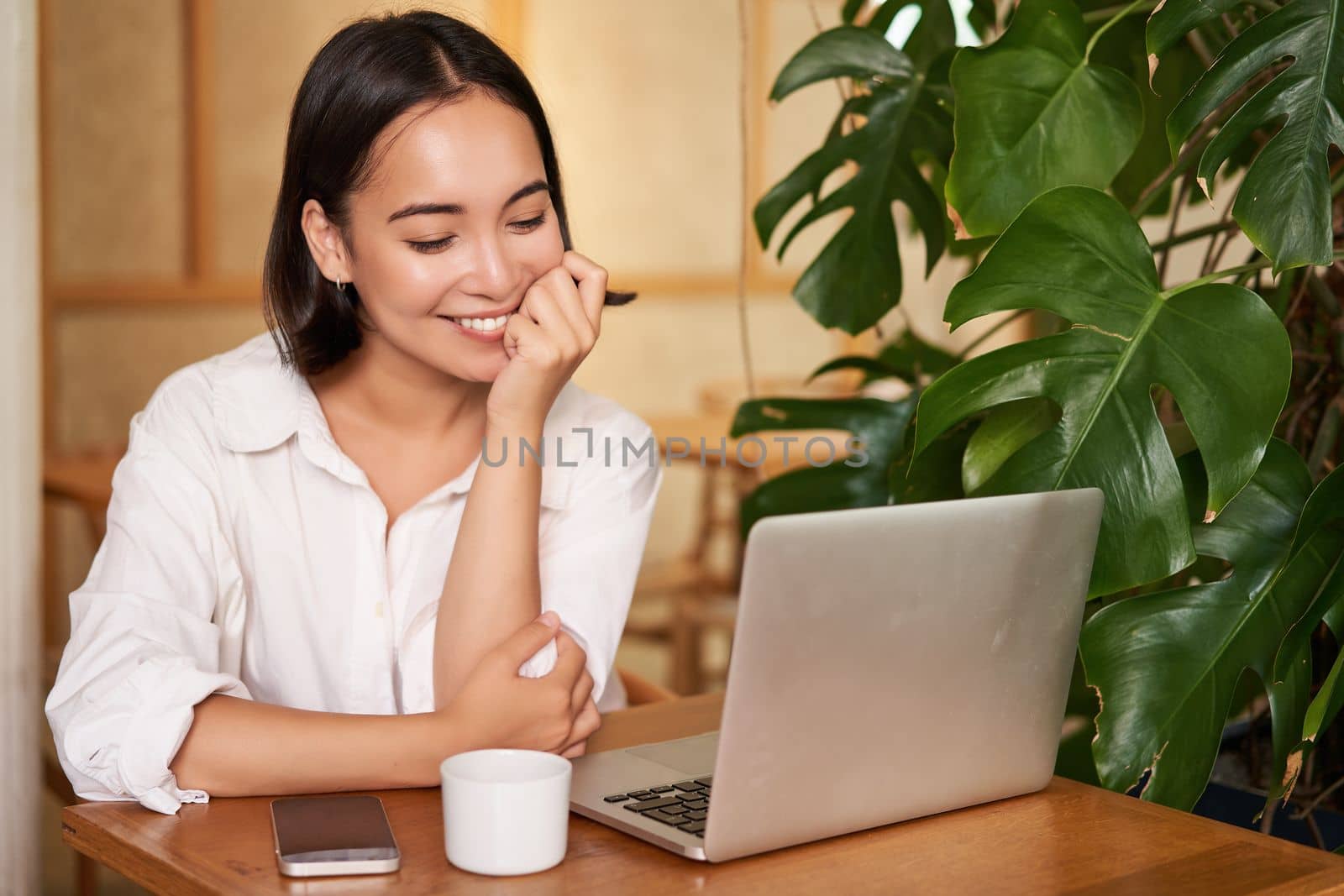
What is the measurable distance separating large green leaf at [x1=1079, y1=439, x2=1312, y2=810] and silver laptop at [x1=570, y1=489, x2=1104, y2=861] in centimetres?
11

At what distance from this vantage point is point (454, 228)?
1.34 m

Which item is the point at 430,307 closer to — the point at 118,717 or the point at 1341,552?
the point at 118,717

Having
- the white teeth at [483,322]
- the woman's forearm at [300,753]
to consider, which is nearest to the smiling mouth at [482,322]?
the white teeth at [483,322]

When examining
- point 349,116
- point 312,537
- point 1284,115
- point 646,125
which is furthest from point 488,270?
point 646,125

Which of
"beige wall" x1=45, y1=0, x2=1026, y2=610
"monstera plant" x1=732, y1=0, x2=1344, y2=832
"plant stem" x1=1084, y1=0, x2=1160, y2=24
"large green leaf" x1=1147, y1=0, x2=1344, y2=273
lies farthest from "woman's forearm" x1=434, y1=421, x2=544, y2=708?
"beige wall" x1=45, y1=0, x2=1026, y2=610

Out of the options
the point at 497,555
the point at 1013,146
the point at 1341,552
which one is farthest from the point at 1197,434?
the point at 497,555

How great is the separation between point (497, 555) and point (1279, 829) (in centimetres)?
102

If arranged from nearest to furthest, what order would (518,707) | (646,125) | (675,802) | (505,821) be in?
(505,821) → (675,802) → (518,707) → (646,125)

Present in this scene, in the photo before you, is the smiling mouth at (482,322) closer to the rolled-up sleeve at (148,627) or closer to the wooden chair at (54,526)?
the rolled-up sleeve at (148,627)

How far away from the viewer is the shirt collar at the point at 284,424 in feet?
4.72

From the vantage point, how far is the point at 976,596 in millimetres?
1004

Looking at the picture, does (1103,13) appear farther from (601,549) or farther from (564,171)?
(564,171)

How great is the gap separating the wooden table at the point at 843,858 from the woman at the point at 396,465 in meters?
0.14

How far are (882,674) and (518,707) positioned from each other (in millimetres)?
345
